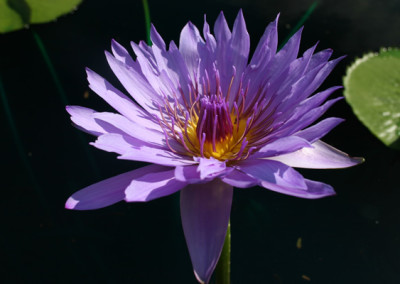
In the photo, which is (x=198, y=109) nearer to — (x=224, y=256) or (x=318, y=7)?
(x=224, y=256)

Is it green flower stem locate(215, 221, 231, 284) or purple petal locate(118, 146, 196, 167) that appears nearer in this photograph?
purple petal locate(118, 146, 196, 167)

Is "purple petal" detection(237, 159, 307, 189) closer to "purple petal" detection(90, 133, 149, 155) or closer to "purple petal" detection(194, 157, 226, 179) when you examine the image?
"purple petal" detection(194, 157, 226, 179)

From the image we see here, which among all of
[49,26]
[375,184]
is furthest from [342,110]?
[49,26]

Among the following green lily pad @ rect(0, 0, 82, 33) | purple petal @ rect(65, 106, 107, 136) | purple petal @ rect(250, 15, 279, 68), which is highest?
green lily pad @ rect(0, 0, 82, 33)

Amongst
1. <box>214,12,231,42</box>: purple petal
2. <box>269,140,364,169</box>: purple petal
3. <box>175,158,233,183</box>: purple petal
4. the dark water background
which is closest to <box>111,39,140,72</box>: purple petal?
<box>214,12,231,42</box>: purple petal

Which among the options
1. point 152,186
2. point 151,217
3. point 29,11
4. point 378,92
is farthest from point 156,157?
point 29,11
